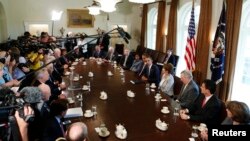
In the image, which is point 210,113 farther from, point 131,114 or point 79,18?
point 79,18

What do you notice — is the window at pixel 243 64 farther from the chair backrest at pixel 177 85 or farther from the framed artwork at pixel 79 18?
the framed artwork at pixel 79 18

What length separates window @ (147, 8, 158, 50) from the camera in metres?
9.89

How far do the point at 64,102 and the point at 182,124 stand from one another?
136 centimetres

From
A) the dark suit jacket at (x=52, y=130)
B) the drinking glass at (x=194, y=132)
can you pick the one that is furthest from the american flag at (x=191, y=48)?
the dark suit jacket at (x=52, y=130)

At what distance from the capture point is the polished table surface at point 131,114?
2.29 metres

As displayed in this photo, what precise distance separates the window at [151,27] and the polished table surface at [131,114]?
6.14m

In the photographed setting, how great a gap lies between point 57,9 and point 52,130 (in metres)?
8.97

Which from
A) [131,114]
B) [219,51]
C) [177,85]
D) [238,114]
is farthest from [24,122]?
[219,51]

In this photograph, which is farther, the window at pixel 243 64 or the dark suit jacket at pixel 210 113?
the window at pixel 243 64

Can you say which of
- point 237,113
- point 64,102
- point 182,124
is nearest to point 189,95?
point 182,124

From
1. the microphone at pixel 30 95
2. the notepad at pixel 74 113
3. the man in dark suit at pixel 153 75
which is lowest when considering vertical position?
the notepad at pixel 74 113

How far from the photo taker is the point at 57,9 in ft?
33.3

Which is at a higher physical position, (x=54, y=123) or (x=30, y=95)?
(x=30, y=95)

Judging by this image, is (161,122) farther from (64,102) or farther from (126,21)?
(126,21)
